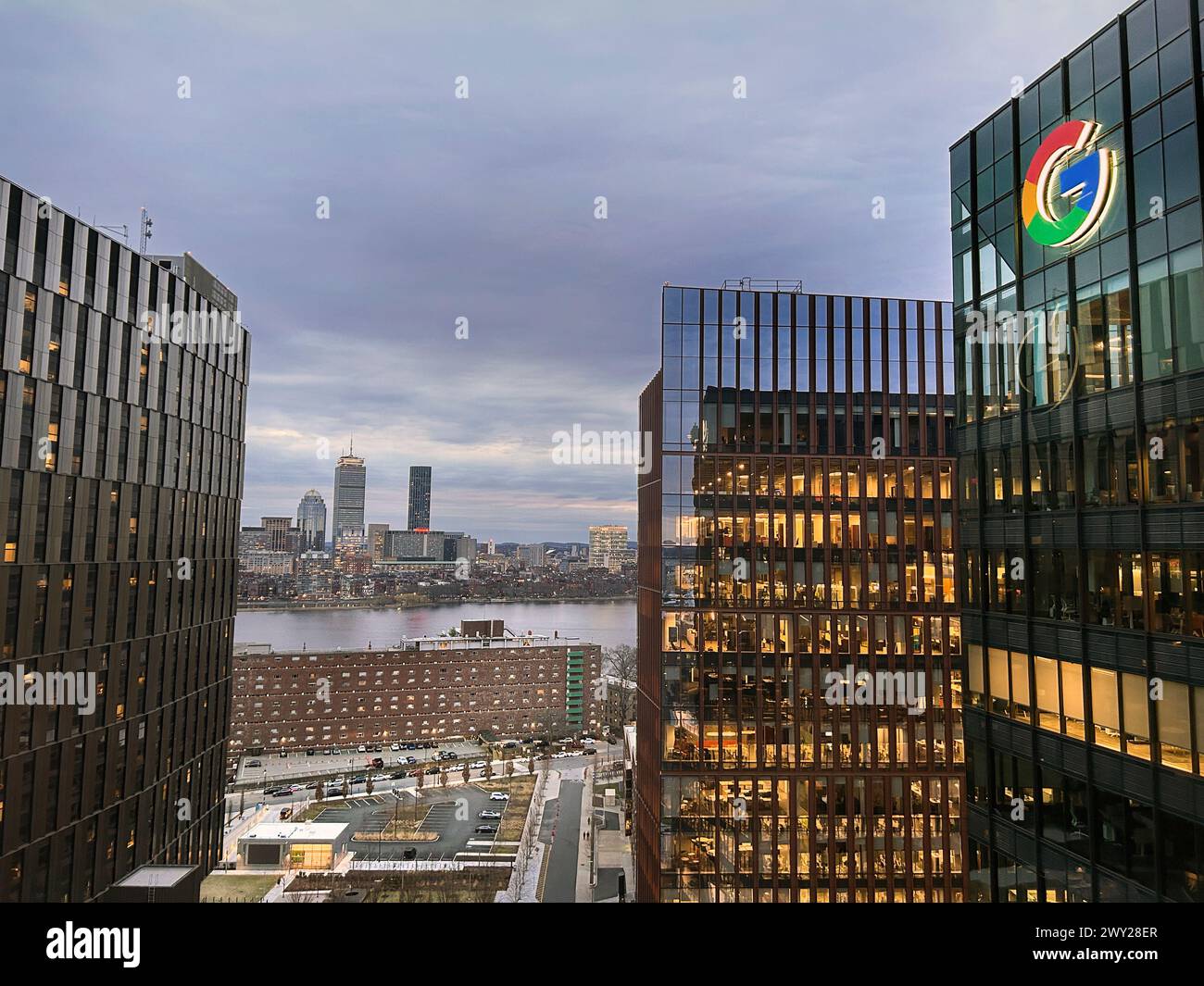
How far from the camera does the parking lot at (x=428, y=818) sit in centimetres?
6444

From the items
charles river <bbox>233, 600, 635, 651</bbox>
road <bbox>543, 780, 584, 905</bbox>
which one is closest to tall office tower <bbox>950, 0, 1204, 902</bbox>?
road <bbox>543, 780, 584, 905</bbox>

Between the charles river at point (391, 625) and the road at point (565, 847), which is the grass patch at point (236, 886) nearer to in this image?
the road at point (565, 847)

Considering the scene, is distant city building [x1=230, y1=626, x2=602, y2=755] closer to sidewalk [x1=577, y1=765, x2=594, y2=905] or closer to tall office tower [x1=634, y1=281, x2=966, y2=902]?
sidewalk [x1=577, y1=765, x2=594, y2=905]

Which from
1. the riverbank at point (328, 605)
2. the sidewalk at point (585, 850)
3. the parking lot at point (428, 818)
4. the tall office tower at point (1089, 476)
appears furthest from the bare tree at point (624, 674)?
the tall office tower at point (1089, 476)

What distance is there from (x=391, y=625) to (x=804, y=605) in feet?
466

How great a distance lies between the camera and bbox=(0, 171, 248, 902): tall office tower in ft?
98.1

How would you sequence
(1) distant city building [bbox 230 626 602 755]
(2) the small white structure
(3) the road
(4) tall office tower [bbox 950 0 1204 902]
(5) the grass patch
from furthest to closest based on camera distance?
(1) distant city building [bbox 230 626 602 755], (2) the small white structure, (3) the road, (5) the grass patch, (4) tall office tower [bbox 950 0 1204 902]

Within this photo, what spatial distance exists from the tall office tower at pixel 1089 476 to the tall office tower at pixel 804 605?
2045 cm

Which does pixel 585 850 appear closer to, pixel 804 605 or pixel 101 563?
pixel 804 605

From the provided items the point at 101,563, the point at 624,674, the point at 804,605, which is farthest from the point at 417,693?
the point at 804,605

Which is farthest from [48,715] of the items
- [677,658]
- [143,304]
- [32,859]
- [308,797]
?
[308,797]

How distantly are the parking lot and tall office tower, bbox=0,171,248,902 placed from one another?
20929 millimetres

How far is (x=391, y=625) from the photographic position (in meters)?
166
